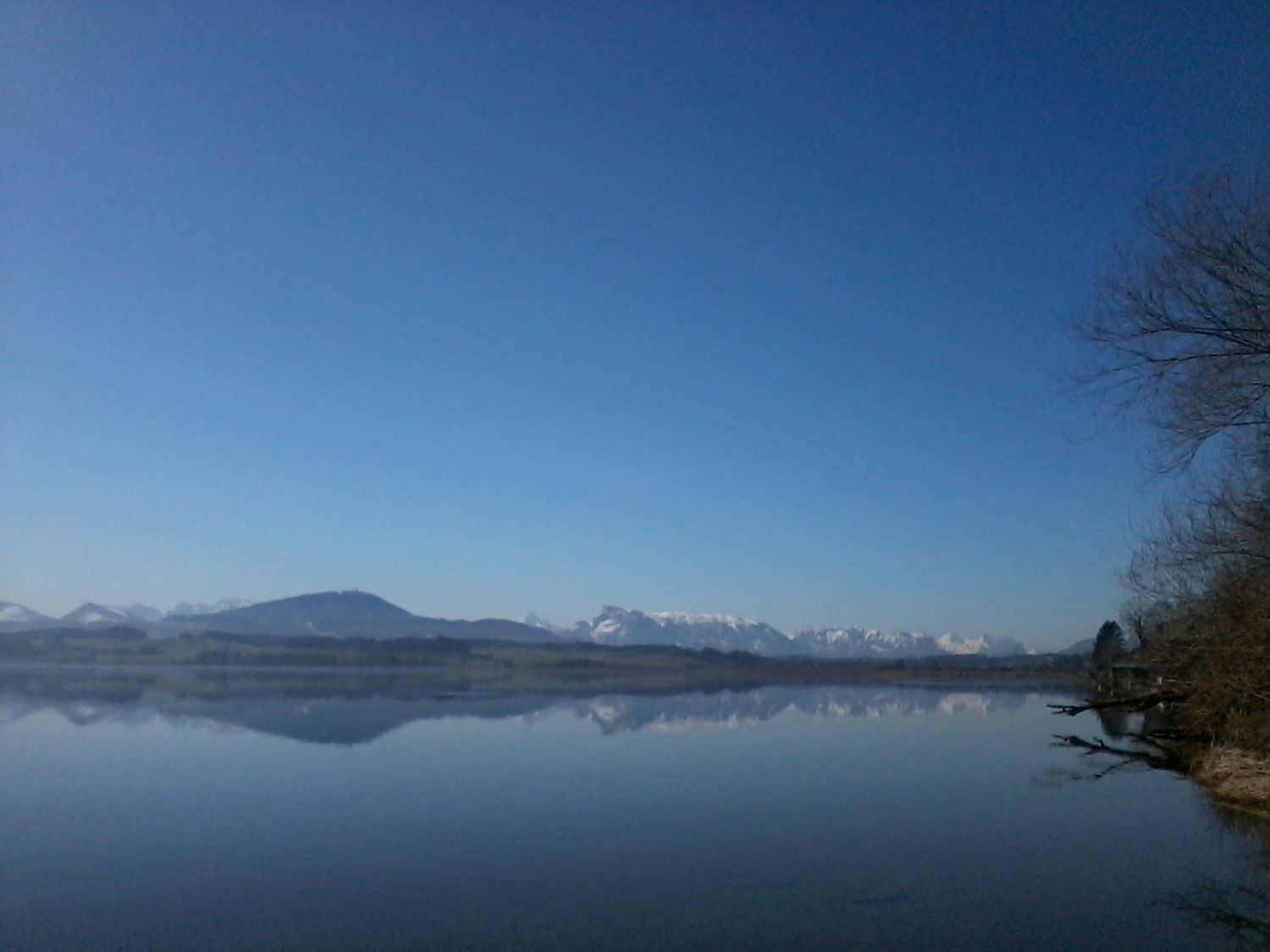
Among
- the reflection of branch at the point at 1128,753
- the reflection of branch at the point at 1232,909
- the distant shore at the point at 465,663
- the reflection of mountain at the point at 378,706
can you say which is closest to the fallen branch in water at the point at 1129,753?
the reflection of branch at the point at 1128,753

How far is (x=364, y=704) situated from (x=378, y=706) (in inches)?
52.3

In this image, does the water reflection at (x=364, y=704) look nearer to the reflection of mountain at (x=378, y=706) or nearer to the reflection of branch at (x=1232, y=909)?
the reflection of mountain at (x=378, y=706)

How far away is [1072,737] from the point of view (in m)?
26.3

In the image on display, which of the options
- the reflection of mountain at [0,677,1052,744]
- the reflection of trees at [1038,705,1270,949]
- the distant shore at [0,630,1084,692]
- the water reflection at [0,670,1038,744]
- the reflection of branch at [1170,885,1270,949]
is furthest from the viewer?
the distant shore at [0,630,1084,692]

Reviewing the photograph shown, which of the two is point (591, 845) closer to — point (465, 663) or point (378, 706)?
point (378, 706)

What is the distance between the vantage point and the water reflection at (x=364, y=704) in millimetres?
32031

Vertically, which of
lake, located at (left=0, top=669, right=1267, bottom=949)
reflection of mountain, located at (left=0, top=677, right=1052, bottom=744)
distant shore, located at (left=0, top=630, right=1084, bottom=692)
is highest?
distant shore, located at (left=0, top=630, right=1084, bottom=692)

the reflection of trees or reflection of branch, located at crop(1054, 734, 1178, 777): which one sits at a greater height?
reflection of branch, located at crop(1054, 734, 1178, 777)

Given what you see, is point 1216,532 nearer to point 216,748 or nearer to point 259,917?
point 259,917

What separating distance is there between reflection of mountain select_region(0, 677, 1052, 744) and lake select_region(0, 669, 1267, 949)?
11.8 feet

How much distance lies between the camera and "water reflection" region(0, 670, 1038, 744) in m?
32.0

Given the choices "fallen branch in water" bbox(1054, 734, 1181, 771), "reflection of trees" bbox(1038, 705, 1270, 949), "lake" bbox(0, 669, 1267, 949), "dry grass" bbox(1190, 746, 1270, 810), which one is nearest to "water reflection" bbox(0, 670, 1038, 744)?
"lake" bbox(0, 669, 1267, 949)

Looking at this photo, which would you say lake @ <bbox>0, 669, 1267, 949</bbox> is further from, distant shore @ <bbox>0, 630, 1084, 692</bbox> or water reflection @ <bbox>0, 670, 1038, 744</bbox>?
distant shore @ <bbox>0, 630, 1084, 692</bbox>

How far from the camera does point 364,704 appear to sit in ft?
134
